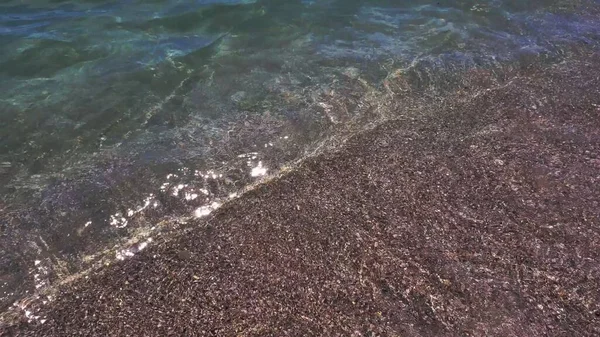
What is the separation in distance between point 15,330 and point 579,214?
15.7 ft

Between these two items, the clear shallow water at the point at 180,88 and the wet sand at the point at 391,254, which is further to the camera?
the clear shallow water at the point at 180,88

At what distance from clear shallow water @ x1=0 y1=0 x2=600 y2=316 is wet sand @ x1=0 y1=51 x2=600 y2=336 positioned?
0.47 metres

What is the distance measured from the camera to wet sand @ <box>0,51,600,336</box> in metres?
3.56

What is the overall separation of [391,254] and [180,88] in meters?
4.16

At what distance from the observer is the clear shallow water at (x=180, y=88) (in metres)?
4.75

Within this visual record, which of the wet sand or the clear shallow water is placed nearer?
the wet sand

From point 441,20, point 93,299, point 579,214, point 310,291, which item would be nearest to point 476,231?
point 579,214

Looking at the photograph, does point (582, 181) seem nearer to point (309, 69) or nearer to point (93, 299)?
point (309, 69)

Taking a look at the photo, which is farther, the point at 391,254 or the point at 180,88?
the point at 180,88

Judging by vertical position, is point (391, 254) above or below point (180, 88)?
below

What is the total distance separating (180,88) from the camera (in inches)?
269

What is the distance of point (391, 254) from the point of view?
405cm

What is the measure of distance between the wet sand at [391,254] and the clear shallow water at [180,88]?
470mm

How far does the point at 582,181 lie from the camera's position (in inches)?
185
